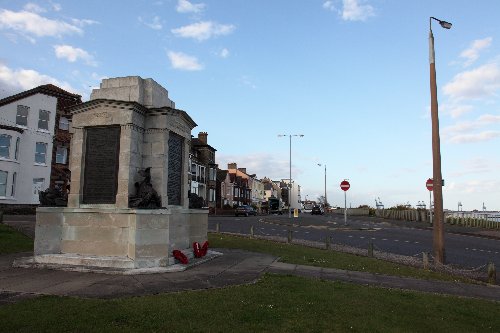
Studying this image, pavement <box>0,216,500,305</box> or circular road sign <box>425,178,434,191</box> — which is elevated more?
circular road sign <box>425,178,434,191</box>

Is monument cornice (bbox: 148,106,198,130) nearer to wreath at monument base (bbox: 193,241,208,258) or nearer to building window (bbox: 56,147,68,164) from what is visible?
wreath at monument base (bbox: 193,241,208,258)

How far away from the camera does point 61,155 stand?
1674 inches

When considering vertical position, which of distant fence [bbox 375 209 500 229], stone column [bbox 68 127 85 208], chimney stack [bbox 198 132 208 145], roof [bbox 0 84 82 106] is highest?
chimney stack [bbox 198 132 208 145]

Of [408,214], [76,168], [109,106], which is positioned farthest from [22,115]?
[408,214]

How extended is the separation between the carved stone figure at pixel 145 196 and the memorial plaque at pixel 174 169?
3.16ft

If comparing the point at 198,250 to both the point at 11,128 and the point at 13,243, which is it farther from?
the point at 11,128

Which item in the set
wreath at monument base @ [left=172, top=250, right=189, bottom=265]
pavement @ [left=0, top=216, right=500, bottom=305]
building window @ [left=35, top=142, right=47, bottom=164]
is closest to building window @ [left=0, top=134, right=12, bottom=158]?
building window @ [left=35, top=142, right=47, bottom=164]

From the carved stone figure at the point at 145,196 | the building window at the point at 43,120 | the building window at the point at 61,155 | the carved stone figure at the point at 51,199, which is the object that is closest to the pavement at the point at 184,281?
the carved stone figure at the point at 51,199

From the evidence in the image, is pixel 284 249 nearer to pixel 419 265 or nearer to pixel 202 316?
pixel 419 265

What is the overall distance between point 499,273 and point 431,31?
10510 millimetres

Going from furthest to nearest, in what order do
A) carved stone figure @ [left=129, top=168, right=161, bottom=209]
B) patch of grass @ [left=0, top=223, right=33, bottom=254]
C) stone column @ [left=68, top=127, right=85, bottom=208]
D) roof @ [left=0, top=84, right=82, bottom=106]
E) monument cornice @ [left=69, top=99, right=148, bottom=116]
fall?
roof @ [left=0, top=84, right=82, bottom=106] < patch of grass @ [left=0, top=223, right=33, bottom=254] < stone column @ [left=68, top=127, right=85, bottom=208] < monument cornice @ [left=69, top=99, right=148, bottom=116] < carved stone figure @ [left=129, top=168, right=161, bottom=209]

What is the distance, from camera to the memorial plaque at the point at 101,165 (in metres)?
11.5

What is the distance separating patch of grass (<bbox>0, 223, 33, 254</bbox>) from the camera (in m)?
14.0

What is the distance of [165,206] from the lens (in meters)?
11.6
